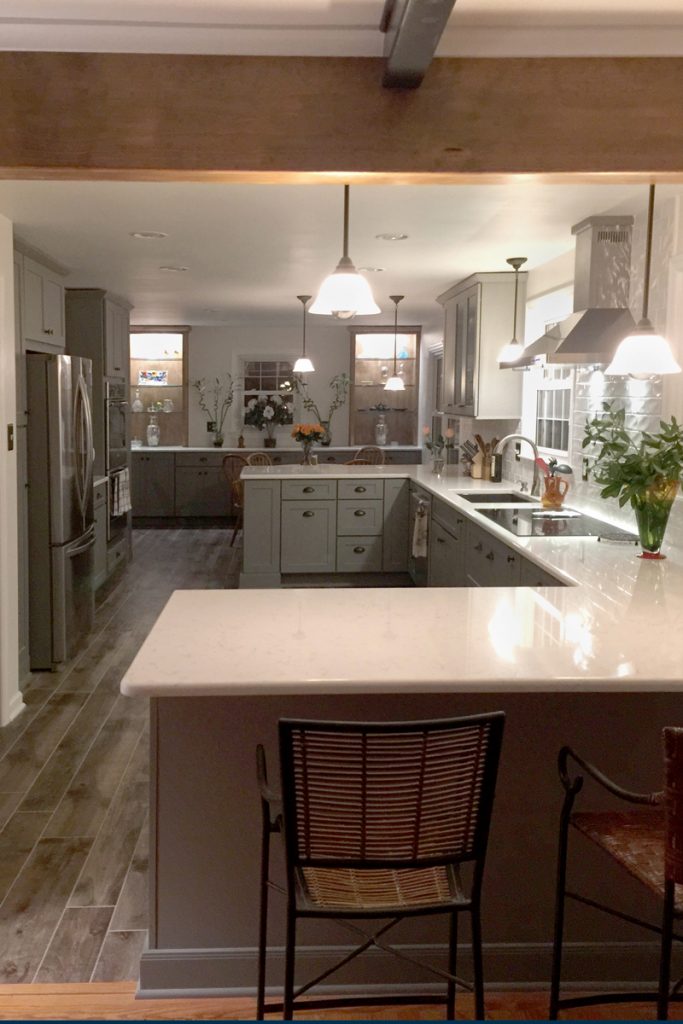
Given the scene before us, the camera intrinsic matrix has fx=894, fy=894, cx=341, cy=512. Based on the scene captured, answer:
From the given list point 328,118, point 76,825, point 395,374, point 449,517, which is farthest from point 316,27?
point 395,374

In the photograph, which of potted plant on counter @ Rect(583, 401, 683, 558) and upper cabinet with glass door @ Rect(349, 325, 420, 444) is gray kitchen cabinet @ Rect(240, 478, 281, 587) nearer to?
potted plant on counter @ Rect(583, 401, 683, 558)

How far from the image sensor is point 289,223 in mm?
4484

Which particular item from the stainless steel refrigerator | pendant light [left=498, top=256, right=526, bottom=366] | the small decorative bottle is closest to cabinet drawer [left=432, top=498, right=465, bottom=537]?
pendant light [left=498, top=256, right=526, bottom=366]

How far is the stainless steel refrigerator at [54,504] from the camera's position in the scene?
490 cm

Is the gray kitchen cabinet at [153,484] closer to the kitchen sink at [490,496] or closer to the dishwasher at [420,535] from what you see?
the dishwasher at [420,535]

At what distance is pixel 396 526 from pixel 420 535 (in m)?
0.81

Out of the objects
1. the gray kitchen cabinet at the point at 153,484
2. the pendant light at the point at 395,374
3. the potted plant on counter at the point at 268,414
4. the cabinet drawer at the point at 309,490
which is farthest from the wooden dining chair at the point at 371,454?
the cabinet drawer at the point at 309,490

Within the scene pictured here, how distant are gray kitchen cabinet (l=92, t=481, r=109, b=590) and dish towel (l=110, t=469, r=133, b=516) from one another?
0.44 ft

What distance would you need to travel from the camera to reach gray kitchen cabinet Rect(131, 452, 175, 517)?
1029 cm

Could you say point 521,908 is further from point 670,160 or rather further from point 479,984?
point 670,160

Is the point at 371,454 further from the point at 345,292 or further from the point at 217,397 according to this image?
the point at 345,292

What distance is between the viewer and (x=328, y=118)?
2.34 metres

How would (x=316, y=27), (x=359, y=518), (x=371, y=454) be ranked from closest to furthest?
(x=316, y=27) → (x=359, y=518) → (x=371, y=454)

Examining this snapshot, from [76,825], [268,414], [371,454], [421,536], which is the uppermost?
[268,414]
